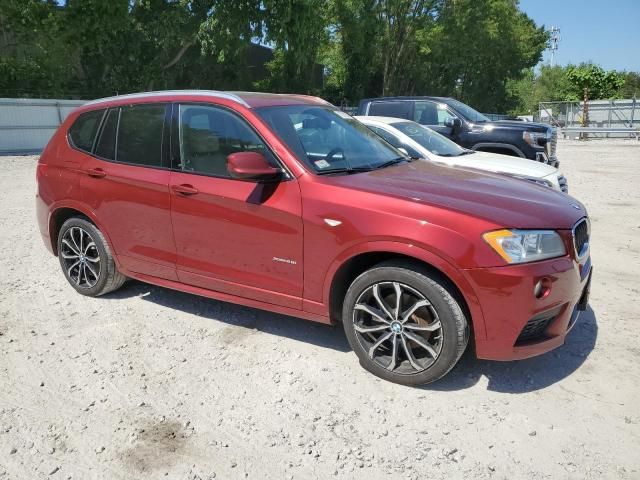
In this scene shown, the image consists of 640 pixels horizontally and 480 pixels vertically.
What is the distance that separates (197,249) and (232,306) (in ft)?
2.89

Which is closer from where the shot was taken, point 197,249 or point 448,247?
point 448,247

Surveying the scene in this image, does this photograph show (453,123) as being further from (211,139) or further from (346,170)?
(211,139)

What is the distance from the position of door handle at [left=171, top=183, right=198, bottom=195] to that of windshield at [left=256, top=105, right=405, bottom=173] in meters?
0.72

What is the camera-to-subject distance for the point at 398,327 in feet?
11.1

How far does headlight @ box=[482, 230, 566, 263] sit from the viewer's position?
10.0 feet

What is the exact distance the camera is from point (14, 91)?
22.8 meters

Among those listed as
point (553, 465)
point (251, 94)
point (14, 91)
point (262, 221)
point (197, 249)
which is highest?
point (14, 91)

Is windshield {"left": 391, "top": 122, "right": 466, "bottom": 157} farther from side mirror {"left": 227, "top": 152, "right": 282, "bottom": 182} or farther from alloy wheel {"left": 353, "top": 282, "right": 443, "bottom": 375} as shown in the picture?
alloy wheel {"left": 353, "top": 282, "right": 443, "bottom": 375}

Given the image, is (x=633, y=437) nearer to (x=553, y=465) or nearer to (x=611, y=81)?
A: (x=553, y=465)

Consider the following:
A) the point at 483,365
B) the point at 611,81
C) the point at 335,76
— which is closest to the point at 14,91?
the point at 335,76

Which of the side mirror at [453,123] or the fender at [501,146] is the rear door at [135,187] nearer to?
the side mirror at [453,123]

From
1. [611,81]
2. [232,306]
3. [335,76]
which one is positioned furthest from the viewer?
[611,81]

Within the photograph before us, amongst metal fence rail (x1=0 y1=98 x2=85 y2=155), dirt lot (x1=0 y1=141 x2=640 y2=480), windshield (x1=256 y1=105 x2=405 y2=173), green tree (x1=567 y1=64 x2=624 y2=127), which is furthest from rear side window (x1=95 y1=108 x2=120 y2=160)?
green tree (x1=567 y1=64 x2=624 y2=127)

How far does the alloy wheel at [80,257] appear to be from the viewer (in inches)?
190
